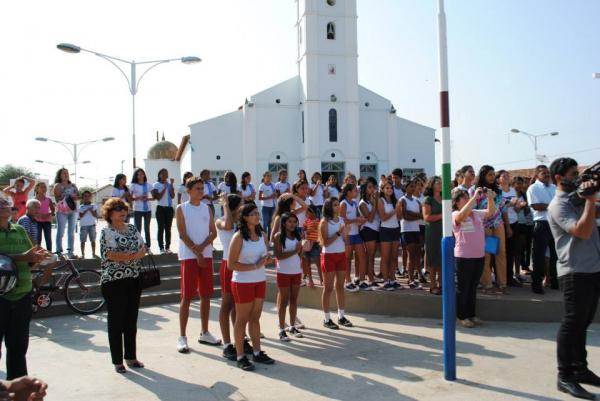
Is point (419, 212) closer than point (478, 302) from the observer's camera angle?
No

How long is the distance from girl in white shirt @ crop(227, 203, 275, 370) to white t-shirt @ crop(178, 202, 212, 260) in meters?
0.91

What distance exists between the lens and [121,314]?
5.29 metres

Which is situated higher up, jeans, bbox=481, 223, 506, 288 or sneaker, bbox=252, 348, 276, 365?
jeans, bbox=481, 223, 506, 288

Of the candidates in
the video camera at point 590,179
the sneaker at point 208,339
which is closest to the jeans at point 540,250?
the video camera at point 590,179

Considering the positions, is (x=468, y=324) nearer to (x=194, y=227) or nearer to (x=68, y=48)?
(x=194, y=227)

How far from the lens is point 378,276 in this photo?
9461 millimetres

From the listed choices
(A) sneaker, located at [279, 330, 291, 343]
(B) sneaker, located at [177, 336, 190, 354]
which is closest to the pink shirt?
(A) sneaker, located at [279, 330, 291, 343]

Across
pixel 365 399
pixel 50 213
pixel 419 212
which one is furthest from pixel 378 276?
pixel 50 213

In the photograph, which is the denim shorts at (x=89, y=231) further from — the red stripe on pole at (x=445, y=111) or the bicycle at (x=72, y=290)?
the red stripe on pole at (x=445, y=111)

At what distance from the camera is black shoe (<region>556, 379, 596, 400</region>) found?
425 cm

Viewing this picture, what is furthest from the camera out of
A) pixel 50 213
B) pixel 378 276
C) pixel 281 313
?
pixel 50 213

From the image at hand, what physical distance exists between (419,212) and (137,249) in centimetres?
484

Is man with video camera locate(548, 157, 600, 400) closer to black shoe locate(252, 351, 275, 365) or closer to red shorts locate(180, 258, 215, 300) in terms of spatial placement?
black shoe locate(252, 351, 275, 365)

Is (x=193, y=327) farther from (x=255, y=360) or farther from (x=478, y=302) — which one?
(x=478, y=302)
